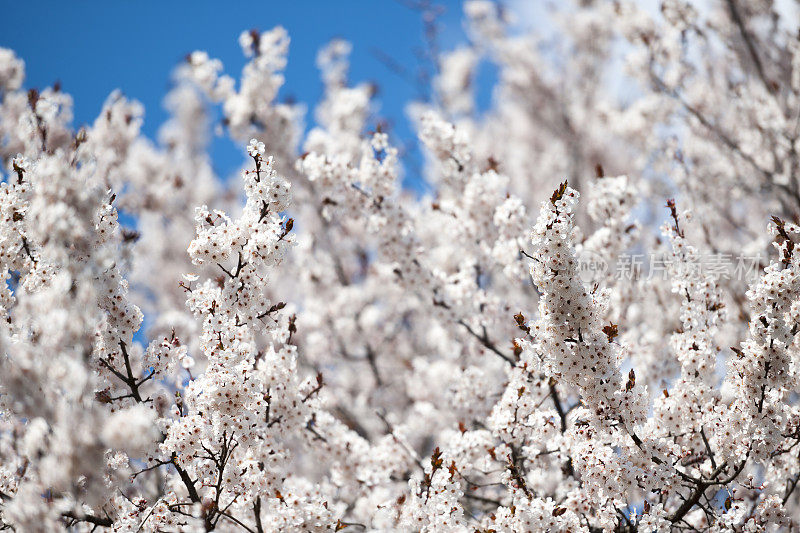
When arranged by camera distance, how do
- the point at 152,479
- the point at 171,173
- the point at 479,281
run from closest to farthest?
the point at 152,479 → the point at 479,281 → the point at 171,173

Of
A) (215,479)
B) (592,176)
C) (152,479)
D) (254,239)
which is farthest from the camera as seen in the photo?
(592,176)

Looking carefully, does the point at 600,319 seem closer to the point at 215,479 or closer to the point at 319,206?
the point at 215,479

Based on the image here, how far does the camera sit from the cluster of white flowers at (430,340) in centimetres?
342

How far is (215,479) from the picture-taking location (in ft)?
13.5

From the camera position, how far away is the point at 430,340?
8297 mm

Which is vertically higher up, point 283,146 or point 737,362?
point 283,146

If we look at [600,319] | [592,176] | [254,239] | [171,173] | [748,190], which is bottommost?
[600,319]

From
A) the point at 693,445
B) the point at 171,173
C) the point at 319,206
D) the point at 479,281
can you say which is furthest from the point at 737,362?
the point at 171,173

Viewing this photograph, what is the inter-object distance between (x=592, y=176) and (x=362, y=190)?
9.52 m

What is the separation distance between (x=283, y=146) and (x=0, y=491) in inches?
240

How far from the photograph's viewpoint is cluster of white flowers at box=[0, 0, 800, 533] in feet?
11.2

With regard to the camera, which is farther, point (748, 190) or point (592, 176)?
point (592, 176)

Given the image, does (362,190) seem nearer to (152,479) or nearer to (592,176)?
(152,479)

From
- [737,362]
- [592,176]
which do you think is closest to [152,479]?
[737,362]
